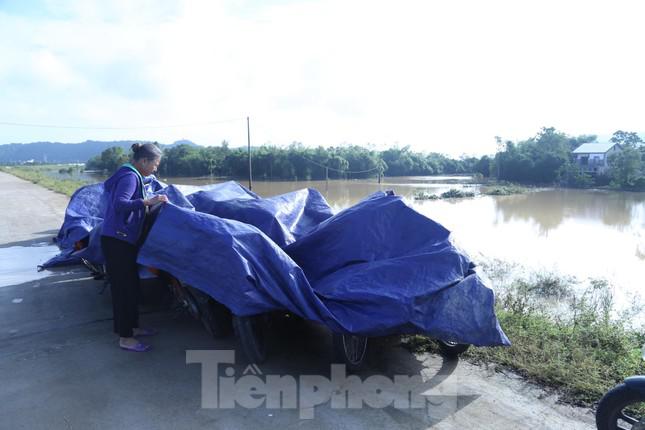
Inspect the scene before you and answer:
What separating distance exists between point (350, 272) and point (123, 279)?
1.64 metres

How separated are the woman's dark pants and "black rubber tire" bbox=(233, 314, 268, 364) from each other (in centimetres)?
86

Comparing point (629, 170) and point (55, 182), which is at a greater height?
point (629, 170)

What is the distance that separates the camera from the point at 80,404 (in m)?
2.69

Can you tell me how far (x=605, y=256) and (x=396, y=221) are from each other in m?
15.3

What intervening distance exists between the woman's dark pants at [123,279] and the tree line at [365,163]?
48.0m

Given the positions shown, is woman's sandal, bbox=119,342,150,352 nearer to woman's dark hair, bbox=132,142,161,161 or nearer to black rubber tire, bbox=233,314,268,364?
black rubber tire, bbox=233,314,268,364

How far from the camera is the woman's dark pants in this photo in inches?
127

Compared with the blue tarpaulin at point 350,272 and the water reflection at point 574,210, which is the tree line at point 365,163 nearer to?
the water reflection at point 574,210

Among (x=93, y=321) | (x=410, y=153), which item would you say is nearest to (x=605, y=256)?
(x=93, y=321)

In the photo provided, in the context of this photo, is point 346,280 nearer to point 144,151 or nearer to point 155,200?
point 155,200

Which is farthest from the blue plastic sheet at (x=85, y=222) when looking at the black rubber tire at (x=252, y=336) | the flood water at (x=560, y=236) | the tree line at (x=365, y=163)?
the tree line at (x=365, y=163)

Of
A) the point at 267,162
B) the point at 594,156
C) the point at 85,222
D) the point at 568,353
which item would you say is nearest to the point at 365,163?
the point at 267,162

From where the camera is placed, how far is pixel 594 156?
191 ft

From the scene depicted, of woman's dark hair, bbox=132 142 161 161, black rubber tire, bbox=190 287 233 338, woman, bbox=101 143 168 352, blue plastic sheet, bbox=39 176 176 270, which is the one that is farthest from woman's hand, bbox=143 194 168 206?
blue plastic sheet, bbox=39 176 176 270
